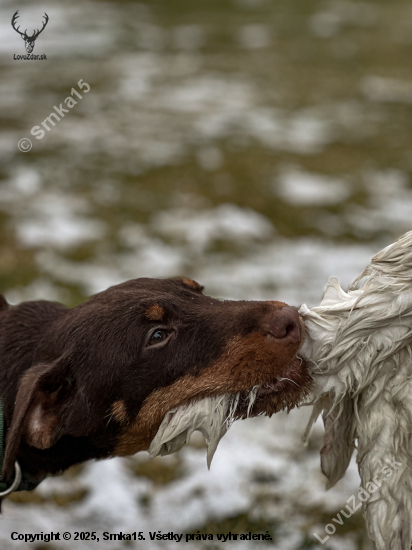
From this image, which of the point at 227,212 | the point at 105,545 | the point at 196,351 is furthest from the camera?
the point at 227,212

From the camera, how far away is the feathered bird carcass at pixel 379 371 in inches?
87.3

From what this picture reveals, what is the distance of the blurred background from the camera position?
3592 millimetres

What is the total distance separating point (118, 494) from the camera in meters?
3.65

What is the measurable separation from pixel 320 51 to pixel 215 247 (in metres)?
10.5

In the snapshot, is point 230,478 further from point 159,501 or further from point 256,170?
point 256,170

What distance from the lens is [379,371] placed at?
2.30 m

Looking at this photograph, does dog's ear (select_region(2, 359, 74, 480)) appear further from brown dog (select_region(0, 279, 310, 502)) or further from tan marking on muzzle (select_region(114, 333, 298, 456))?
tan marking on muzzle (select_region(114, 333, 298, 456))

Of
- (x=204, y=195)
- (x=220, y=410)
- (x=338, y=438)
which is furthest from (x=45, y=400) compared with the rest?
(x=204, y=195)

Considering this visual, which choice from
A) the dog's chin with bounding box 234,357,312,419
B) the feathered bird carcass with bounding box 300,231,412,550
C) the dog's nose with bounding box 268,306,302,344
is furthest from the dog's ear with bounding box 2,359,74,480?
the feathered bird carcass with bounding box 300,231,412,550

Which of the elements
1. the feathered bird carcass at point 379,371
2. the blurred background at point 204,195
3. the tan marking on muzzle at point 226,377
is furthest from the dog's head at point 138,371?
the blurred background at point 204,195

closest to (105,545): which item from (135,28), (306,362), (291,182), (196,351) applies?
(196,351)

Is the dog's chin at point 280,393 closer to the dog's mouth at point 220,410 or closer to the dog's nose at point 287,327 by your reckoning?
the dog's mouth at point 220,410

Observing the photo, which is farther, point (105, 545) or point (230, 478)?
point (230, 478)

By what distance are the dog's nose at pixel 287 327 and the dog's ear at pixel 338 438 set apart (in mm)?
350
